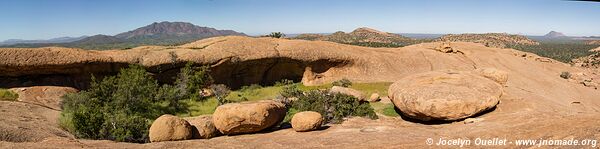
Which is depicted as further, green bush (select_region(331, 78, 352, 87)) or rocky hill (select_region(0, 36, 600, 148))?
green bush (select_region(331, 78, 352, 87))

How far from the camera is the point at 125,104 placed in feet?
69.8

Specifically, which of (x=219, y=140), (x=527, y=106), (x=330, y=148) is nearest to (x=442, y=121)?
(x=527, y=106)

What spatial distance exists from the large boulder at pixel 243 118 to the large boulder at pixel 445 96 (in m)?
6.02

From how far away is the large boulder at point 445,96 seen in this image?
15.4 m

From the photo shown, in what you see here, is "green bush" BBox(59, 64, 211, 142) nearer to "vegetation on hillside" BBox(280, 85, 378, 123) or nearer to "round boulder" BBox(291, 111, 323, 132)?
"round boulder" BBox(291, 111, 323, 132)

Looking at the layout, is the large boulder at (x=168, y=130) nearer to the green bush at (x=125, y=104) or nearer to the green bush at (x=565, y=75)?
the green bush at (x=125, y=104)

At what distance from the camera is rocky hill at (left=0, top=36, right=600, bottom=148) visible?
1107 cm

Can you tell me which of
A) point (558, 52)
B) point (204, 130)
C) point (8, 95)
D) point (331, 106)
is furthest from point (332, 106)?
point (558, 52)

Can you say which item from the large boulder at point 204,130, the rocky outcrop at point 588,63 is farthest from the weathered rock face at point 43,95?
the rocky outcrop at point 588,63

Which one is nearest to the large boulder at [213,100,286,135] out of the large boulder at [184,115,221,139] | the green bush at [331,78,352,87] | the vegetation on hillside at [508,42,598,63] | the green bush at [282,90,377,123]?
the large boulder at [184,115,221,139]

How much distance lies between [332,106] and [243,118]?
731 cm

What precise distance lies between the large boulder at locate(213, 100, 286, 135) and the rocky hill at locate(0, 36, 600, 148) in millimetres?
352

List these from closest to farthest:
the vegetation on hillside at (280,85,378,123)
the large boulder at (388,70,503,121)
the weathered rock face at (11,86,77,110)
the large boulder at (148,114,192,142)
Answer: the large boulder at (148,114,192,142) → the large boulder at (388,70,503,121) → the vegetation on hillside at (280,85,378,123) → the weathered rock face at (11,86,77,110)

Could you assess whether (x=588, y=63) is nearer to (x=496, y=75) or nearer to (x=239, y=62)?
(x=496, y=75)
